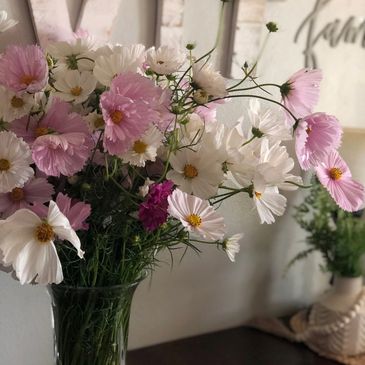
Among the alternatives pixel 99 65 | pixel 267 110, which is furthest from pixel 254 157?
pixel 99 65

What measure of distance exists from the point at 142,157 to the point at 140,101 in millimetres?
64

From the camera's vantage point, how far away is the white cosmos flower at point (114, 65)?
664 millimetres

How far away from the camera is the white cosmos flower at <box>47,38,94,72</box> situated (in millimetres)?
723

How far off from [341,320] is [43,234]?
82 cm

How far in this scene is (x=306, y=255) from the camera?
133cm

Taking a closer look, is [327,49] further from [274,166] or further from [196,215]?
[196,215]

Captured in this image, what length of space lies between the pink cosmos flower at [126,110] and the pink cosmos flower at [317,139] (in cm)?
19

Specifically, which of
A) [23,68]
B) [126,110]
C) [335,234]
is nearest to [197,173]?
[126,110]

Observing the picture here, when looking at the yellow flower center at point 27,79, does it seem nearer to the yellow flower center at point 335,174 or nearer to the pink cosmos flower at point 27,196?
the pink cosmos flower at point 27,196

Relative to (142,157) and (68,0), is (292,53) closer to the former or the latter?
(68,0)

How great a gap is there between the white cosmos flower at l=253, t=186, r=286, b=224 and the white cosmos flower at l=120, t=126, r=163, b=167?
0.15m

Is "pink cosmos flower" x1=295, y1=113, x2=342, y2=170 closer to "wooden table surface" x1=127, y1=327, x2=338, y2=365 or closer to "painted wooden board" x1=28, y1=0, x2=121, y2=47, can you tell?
"painted wooden board" x1=28, y1=0, x2=121, y2=47

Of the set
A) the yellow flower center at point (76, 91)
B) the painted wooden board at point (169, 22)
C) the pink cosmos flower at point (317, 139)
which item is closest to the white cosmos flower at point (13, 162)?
the yellow flower center at point (76, 91)

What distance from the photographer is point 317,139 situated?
70cm
